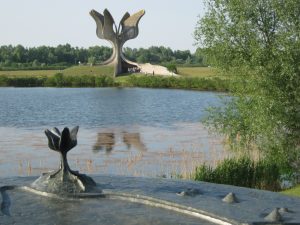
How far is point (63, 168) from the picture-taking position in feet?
18.5

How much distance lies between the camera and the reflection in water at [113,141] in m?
21.4

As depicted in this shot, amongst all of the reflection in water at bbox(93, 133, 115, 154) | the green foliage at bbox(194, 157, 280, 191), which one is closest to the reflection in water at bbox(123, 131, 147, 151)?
the reflection in water at bbox(93, 133, 115, 154)

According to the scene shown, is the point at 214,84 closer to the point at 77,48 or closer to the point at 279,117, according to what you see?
the point at 279,117

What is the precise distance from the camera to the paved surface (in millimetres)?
4820

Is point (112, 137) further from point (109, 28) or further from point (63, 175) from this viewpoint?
point (109, 28)

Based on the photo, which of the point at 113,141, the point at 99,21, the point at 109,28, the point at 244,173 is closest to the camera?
the point at 244,173

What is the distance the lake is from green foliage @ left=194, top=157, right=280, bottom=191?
0.89 metres

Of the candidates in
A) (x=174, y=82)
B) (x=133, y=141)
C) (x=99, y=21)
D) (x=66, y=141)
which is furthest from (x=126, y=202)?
(x=99, y=21)

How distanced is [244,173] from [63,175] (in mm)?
8251

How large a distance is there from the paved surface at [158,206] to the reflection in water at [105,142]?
1455cm

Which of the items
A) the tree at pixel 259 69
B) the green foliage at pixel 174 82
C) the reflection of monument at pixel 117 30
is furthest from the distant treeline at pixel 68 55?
the tree at pixel 259 69

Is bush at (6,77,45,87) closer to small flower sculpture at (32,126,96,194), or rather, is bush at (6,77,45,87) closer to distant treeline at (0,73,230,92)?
distant treeline at (0,73,230,92)

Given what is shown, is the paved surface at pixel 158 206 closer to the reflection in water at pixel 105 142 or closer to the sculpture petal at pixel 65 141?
the sculpture petal at pixel 65 141

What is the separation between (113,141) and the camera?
2355 centimetres
